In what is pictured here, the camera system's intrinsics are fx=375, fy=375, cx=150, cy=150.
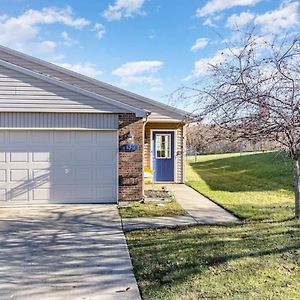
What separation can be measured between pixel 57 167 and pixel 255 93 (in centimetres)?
628

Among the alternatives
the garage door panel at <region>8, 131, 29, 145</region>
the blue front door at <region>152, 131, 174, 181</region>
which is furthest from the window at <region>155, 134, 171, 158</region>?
the garage door panel at <region>8, 131, 29, 145</region>

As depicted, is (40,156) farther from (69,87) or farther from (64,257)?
(64,257)

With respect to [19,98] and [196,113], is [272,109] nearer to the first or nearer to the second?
[196,113]

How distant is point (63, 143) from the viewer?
10977 millimetres

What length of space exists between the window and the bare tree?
32.3ft

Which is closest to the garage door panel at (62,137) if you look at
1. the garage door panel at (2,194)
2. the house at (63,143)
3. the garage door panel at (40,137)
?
the house at (63,143)

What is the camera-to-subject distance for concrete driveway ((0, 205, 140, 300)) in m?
4.65

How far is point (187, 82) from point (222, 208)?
434 cm

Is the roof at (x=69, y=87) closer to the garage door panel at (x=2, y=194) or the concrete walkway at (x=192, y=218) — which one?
the concrete walkway at (x=192, y=218)

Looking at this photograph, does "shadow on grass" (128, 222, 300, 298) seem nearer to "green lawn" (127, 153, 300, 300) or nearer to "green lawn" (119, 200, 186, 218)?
"green lawn" (127, 153, 300, 300)

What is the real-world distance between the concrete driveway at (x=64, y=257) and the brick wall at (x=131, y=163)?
1.60 metres

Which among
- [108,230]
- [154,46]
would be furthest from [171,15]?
[108,230]

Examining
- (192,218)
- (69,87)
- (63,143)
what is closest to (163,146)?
(63,143)

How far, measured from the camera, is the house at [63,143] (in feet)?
35.1
